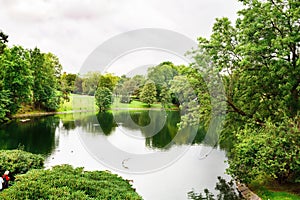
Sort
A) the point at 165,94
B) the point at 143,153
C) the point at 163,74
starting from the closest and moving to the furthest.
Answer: the point at 163,74 → the point at 165,94 → the point at 143,153

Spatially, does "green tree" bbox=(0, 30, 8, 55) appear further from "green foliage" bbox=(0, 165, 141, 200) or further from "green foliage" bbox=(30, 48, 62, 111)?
"green foliage" bbox=(0, 165, 141, 200)

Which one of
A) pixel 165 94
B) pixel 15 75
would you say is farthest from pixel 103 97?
pixel 165 94

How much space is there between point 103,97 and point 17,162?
33.2m

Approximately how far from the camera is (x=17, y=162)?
1234 cm

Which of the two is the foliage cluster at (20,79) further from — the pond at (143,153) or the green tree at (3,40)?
the pond at (143,153)

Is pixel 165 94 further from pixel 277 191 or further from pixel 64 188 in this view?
pixel 64 188

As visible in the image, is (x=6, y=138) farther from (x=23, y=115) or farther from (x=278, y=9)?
(x=278, y=9)

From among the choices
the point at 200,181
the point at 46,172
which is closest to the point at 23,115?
the point at 200,181

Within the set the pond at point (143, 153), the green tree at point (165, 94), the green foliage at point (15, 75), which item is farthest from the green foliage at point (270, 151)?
the green foliage at point (15, 75)

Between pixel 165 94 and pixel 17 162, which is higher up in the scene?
pixel 165 94

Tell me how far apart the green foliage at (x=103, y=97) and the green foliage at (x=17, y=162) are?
29885 millimetres

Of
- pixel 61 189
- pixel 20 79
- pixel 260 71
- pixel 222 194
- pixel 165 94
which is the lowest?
pixel 222 194

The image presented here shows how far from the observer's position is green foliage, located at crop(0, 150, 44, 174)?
1191 cm

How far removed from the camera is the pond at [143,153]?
47.7 feet
